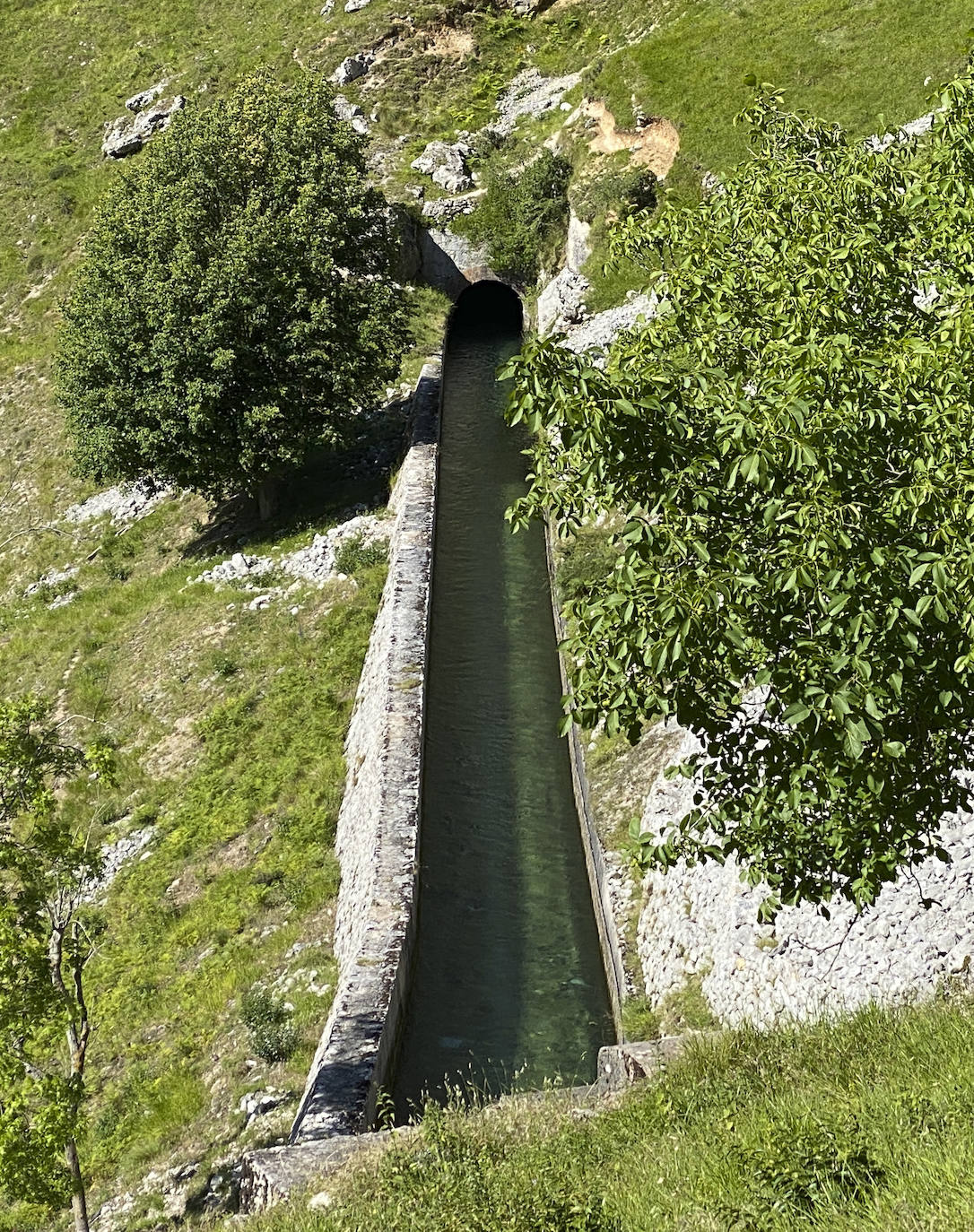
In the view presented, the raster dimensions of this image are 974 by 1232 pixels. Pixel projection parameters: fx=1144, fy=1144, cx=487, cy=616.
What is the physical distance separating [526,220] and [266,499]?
2262cm

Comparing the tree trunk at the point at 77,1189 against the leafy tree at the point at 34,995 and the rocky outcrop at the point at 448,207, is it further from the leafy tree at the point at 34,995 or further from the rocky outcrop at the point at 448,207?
the rocky outcrop at the point at 448,207

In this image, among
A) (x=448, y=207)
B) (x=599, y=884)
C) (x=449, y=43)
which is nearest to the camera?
(x=599, y=884)

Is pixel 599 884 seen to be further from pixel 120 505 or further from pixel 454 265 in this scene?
pixel 454 265

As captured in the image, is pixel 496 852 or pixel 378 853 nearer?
pixel 378 853

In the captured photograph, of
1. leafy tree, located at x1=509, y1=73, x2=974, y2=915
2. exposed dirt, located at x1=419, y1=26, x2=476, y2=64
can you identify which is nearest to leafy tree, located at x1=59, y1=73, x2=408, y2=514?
leafy tree, located at x1=509, y1=73, x2=974, y2=915

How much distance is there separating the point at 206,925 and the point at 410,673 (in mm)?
6610

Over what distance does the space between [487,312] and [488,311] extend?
8.4 inches

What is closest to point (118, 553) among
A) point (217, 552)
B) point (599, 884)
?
point (217, 552)

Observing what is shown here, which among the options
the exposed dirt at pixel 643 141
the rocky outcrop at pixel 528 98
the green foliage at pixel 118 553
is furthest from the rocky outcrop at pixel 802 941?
the rocky outcrop at pixel 528 98

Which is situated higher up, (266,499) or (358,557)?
(266,499)

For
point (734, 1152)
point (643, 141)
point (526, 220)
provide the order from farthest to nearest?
point (526, 220)
point (643, 141)
point (734, 1152)

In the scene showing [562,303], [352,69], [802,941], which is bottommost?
[562,303]

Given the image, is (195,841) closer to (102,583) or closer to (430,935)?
(430,935)

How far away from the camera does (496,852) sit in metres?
23.3
